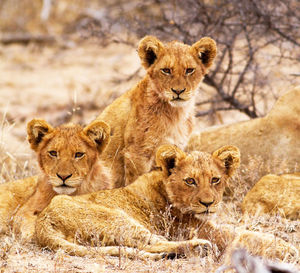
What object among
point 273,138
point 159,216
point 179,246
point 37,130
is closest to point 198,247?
point 179,246

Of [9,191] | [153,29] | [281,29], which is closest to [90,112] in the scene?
[153,29]

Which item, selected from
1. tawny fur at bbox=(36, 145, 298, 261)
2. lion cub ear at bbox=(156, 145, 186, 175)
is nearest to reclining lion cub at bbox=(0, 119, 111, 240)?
tawny fur at bbox=(36, 145, 298, 261)

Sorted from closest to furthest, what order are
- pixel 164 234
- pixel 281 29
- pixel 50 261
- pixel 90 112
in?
pixel 50 261, pixel 164 234, pixel 281 29, pixel 90 112

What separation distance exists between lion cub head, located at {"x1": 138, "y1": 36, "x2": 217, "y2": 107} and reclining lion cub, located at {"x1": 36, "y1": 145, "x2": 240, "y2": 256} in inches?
32.9

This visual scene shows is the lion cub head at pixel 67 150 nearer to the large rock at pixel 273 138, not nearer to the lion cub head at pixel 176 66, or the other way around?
the lion cub head at pixel 176 66

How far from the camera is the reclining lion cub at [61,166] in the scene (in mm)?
5156

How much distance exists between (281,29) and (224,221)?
3714 millimetres

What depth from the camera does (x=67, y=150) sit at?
523 cm

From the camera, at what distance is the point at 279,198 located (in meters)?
5.86

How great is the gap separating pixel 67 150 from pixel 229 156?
4.44 ft

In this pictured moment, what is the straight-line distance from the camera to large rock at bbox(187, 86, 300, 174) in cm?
653

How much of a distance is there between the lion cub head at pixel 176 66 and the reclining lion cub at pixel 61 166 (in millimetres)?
747

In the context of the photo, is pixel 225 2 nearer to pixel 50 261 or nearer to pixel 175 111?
pixel 175 111

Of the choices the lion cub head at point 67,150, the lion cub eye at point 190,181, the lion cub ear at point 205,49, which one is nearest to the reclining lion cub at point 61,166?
the lion cub head at point 67,150
